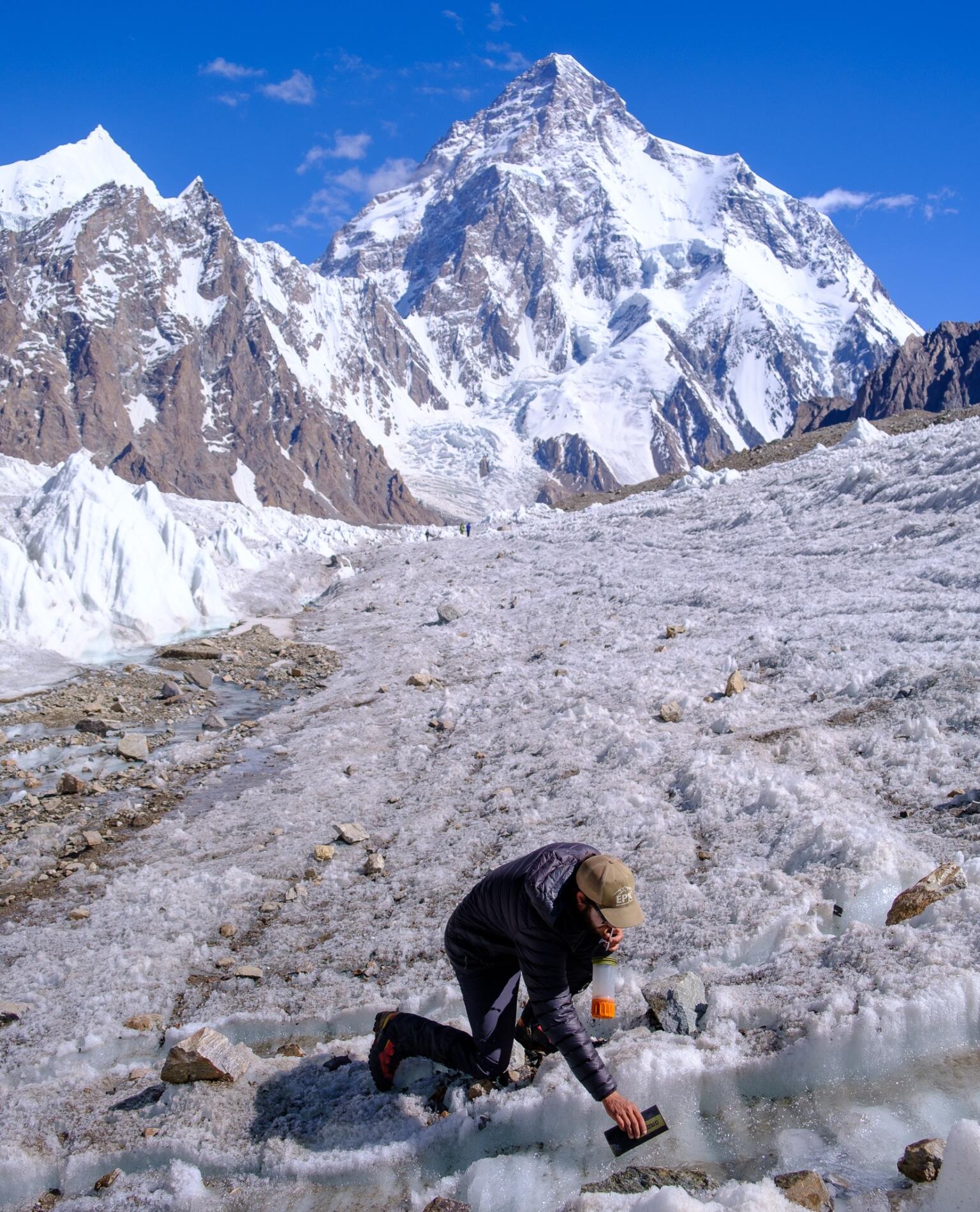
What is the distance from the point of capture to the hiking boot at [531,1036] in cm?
509

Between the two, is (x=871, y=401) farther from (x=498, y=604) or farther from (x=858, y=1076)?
(x=858, y=1076)

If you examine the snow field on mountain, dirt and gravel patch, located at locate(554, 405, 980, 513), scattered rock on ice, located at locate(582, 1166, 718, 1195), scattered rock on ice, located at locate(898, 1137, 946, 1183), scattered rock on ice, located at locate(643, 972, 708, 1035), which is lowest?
scattered rock on ice, located at locate(582, 1166, 718, 1195)

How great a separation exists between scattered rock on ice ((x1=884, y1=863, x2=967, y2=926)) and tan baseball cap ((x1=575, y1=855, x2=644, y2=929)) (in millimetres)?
2267

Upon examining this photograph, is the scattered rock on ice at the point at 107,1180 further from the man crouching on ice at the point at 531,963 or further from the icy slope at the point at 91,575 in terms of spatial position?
the icy slope at the point at 91,575

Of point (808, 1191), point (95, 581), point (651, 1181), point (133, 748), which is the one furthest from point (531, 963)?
point (95, 581)

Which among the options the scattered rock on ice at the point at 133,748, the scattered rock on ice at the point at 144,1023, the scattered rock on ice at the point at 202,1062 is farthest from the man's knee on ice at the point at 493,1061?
the scattered rock on ice at the point at 133,748

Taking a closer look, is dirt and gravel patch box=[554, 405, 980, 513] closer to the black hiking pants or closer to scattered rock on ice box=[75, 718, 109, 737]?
scattered rock on ice box=[75, 718, 109, 737]

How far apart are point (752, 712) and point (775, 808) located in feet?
8.45

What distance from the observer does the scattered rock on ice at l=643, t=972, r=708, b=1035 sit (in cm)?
489

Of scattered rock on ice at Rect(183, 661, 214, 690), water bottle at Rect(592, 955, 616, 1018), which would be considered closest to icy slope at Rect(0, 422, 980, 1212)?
water bottle at Rect(592, 955, 616, 1018)

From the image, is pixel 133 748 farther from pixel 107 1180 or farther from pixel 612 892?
pixel 612 892

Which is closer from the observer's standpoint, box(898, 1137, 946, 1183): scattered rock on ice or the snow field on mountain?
box(898, 1137, 946, 1183): scattered rock on ice

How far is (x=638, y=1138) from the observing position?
160 inches

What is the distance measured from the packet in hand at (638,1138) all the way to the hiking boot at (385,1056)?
141cm
